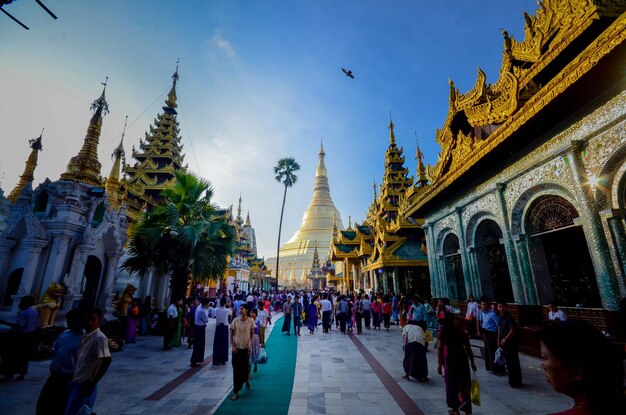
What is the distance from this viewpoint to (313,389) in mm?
5809

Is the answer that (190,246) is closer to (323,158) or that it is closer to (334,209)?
(334,209)

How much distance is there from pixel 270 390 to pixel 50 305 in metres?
6.67

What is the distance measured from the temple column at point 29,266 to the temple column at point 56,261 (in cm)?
29

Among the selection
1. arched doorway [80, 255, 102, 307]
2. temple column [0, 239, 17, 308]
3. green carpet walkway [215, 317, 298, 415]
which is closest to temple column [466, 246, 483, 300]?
green carpet walkway [215, 317, 298, 415]

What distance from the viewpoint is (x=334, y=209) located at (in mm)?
61969

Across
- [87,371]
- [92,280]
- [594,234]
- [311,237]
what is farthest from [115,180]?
[311,237]

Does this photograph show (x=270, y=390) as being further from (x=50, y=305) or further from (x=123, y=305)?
(x=123, y=305)

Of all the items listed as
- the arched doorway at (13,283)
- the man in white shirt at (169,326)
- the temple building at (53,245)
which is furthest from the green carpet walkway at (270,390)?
the arched doorway at (13,283)

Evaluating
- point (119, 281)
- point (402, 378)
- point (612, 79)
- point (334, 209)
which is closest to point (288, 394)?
point (402, 378)

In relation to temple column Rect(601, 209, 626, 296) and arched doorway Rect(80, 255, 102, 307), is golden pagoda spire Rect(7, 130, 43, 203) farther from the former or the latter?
temple column Rect(601, 209, 626, 296)

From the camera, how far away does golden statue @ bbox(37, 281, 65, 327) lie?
7875 mm

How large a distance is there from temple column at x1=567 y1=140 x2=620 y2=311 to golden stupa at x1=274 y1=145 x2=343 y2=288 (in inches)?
1850

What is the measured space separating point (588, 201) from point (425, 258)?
13.2 m

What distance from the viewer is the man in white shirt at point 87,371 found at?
333 centimetres
